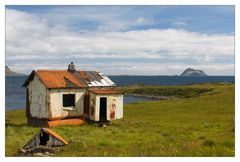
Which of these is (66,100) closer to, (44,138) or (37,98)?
(37,98)

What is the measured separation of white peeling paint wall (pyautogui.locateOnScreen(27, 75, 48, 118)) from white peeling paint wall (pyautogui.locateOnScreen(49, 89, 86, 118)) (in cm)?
51

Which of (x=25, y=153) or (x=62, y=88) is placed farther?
(x=62, y=88)

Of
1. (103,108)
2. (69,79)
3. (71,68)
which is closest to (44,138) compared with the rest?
(69,79)

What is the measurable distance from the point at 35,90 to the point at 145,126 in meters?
8.55

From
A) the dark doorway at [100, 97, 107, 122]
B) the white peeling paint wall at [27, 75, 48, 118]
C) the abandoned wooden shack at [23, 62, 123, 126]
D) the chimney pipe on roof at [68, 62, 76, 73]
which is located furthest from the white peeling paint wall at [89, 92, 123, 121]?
the white peeling paint wall at [27, 75, 48, 118]

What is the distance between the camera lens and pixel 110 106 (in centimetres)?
2898

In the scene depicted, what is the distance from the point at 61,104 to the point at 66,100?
3.31 feet

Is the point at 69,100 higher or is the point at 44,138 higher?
the point at 69,100

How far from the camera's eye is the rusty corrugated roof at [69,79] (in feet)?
92.3

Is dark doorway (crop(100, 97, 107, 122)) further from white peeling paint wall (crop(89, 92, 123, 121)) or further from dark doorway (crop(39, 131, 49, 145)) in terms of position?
dark doorway (crop(39, 131, 49, 145))

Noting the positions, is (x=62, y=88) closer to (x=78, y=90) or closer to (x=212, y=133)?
(x=78, y=90)

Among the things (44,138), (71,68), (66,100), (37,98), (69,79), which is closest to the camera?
(44,138)

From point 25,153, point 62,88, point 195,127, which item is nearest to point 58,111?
point 62,88

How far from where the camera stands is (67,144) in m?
16.4
